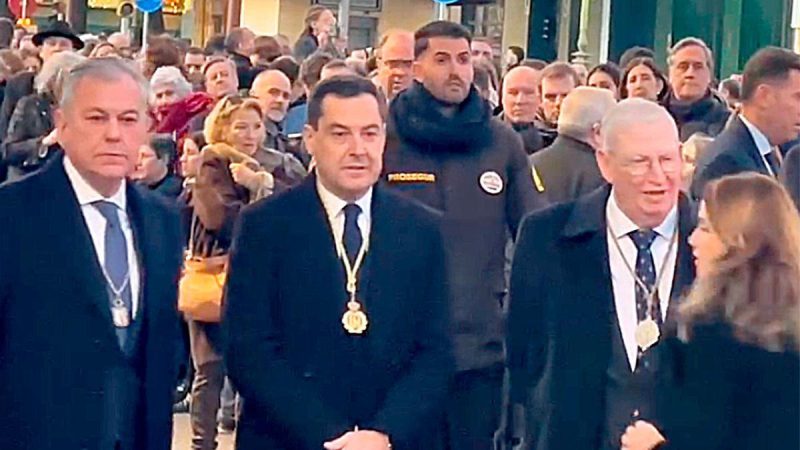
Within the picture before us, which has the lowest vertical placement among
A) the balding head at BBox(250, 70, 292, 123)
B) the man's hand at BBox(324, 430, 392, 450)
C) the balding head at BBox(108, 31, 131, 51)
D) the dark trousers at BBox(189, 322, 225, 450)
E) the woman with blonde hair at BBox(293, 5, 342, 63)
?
the dark trousers at BBox(189, 322, 225, 450)

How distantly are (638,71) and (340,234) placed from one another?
6.09 metres

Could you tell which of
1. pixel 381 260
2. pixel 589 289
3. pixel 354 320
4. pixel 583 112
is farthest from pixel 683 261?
pixel 583 112

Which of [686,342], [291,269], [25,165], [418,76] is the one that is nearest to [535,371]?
[291,269]

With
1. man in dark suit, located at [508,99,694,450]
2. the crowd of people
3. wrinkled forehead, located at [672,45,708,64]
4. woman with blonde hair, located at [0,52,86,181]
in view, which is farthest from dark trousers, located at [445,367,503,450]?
wrinkled forehead, located at [672,45,708,64]

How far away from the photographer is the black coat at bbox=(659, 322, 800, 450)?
4.64 m

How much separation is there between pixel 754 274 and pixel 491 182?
2.83m

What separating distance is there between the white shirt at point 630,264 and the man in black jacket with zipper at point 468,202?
159 cm

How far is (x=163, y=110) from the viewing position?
1159cm

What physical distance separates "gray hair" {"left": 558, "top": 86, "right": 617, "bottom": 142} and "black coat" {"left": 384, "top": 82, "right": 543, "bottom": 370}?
127cm

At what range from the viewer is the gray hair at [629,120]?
5941mm

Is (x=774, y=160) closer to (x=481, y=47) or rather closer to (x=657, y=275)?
(x=657, y=275)

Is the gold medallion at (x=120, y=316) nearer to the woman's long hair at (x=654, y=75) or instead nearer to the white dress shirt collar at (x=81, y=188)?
the white dress shirt collar at (x=81, y=188)

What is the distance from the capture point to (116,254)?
18.2 feet

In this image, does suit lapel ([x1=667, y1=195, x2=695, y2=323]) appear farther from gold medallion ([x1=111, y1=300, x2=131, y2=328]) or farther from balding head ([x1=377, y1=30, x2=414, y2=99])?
balding head ([x1=377, y1=30, x2=414, y2=99])
